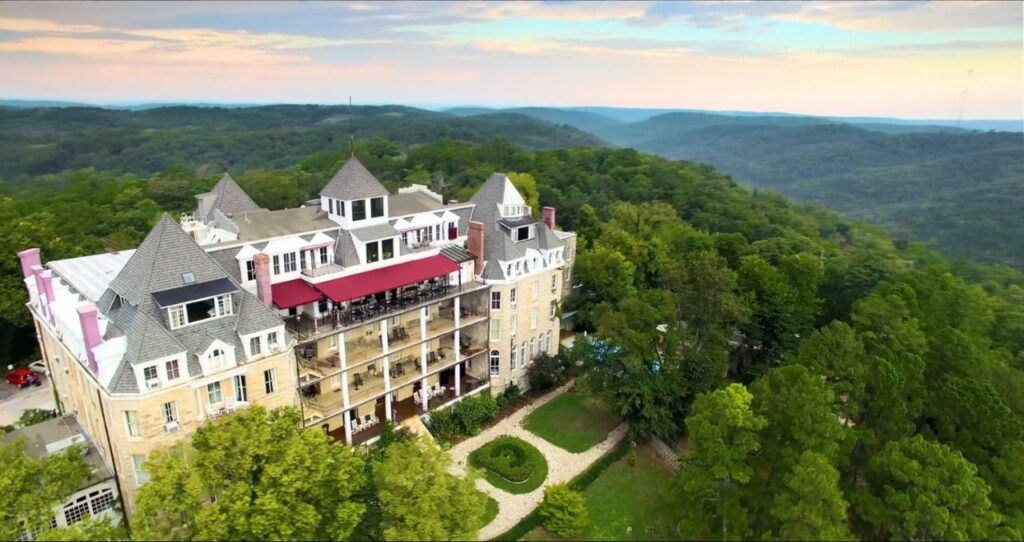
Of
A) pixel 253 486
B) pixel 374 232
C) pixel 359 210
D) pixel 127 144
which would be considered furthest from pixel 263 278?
pixel 127 144

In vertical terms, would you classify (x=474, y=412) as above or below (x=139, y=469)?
below

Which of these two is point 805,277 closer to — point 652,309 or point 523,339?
point 652,309

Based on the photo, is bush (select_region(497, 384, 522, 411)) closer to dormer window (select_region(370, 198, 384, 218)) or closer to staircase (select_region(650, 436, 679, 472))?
staircase (select_region(650, 436, 679, 472))

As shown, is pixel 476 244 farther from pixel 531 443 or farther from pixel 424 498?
pixel 424 498

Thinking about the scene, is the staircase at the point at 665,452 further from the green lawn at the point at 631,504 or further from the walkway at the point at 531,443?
the walkway at the point at 531,443

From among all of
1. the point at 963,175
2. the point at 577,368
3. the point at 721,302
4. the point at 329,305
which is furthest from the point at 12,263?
the point at 963,175
